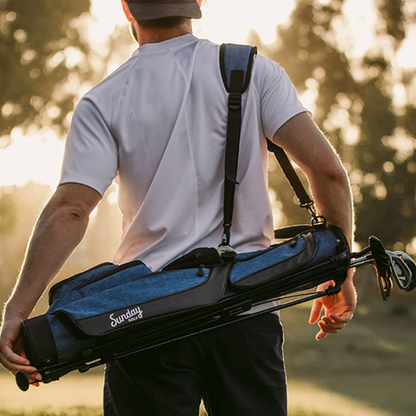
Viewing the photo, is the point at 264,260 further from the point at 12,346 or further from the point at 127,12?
the point at 127,12

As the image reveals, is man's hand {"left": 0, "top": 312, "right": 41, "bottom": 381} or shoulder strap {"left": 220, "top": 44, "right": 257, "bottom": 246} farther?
shoulder strap {"left": 220, "top": 44, "right": 257, "bottom": 246}

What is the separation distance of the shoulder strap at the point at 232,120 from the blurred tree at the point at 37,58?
41.1ft

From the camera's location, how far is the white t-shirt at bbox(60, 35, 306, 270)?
2.33 m

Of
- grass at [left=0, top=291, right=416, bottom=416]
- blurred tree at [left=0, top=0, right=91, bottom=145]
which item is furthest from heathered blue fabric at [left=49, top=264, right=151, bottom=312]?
blurred tree at [left=0, top=0, right=91, bottom=145]

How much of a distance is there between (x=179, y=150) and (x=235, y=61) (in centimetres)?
35

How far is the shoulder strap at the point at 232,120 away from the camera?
7.58ft

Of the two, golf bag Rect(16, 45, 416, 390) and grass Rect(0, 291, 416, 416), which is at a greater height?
golf bag Rect(16, 45, 416, 390)

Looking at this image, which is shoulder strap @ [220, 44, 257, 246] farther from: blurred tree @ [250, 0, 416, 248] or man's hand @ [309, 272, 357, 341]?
blurred tree @ [250, 0, 416, 248]

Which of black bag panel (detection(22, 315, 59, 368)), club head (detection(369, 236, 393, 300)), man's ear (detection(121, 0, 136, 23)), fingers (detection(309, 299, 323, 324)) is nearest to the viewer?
black bag panel (detection(22, 315, 59, 368))

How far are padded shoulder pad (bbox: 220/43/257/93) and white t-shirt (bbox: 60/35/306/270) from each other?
2 cm

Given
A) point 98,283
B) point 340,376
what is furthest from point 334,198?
point 340,376

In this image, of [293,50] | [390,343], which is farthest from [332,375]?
[293,50]

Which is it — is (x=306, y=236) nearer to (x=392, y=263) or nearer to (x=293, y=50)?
(x=392, y=263)

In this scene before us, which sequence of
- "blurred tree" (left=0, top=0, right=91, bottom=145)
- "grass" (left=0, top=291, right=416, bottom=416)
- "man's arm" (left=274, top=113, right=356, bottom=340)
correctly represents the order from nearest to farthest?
"man's arm" (left=274, top=113, right=356, bottom=340) < "grass" (left=0, top=291, right=416, bottom=416) < "blurred tree" (left=0, top=0, right=91, bottom=145)
